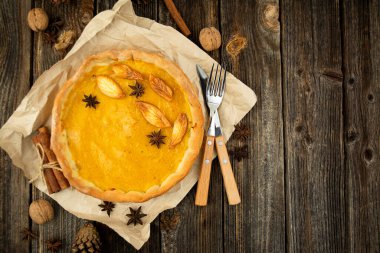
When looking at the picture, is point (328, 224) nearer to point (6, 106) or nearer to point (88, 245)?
point (88, 245)

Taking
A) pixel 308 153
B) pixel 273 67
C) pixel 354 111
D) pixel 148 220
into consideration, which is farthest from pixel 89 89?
pixel 354 111

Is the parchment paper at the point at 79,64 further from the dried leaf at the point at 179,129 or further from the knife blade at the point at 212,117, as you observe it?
the dried leaf at the point at 179,129

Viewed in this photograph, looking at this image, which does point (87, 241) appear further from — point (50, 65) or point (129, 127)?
point (50, 65)

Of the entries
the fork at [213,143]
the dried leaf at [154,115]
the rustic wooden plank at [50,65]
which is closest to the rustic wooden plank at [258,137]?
the fork at [213,143]

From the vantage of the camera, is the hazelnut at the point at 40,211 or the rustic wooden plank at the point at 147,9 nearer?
the hazelnut at the point at 40,211

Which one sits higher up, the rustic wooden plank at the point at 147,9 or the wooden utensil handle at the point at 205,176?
the rustic wooden plank at the point at 147,9

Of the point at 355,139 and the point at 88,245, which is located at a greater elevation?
the point at 355,139

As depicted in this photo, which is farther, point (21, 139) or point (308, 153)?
point (308, 153)
